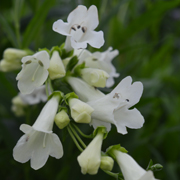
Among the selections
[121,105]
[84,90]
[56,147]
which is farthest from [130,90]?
[56,147]

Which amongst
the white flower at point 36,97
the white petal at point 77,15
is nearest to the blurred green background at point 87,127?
the white flower at point 36,97

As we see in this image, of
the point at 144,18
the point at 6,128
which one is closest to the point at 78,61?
the point at 6,128

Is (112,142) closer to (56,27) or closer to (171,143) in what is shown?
(171,143)

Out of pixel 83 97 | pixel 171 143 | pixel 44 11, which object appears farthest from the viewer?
pixel 171 143

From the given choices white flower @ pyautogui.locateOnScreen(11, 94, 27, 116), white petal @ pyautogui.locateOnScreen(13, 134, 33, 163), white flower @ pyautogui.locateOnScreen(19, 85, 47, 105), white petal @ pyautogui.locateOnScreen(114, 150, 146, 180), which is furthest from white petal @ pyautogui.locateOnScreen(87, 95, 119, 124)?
white flower @ pyautogui.locateOnScreen(11, 94, 27, 116)

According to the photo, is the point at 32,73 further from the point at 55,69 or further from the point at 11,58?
the point at 11,58
